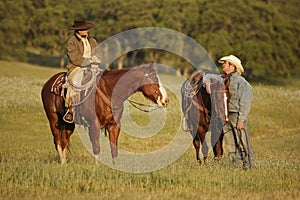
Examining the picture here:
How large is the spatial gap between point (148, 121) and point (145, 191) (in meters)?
13.9

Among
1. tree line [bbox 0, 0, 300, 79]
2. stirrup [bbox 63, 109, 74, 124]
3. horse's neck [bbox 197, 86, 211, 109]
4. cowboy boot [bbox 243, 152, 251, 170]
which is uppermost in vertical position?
tree line [bbox 0, 0, 300, 79]

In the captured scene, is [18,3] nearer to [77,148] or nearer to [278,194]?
[77,148]

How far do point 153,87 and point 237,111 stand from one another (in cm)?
174

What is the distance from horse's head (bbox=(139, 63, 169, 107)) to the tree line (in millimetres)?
44434

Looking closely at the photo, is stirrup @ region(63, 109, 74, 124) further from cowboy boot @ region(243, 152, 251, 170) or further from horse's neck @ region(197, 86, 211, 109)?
cowboy boot @ region(243, 152, 251, 170)

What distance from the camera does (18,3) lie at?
2798 inches

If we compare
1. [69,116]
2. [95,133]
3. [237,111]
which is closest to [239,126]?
[237,111]

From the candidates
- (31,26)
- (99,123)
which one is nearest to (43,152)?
(99,123)

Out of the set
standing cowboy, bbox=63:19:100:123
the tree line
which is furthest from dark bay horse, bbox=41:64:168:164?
the tree line

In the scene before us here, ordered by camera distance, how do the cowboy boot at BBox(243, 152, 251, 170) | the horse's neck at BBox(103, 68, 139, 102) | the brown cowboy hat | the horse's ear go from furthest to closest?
the brown cowboy hat → the horse's neck at BBox(103, 68, 139, 102) → the horse's ear → the cowboy boot at BBox(243, 152, 251, 170)

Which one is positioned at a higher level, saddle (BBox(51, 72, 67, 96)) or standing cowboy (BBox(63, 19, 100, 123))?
standing cowboy (BBox(63, 19, 100, 123))

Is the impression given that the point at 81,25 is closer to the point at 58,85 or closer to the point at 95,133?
the point at 58,85

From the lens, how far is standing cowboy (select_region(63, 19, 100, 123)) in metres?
11.8

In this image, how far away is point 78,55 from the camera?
38.9ft
